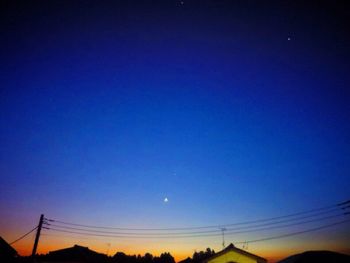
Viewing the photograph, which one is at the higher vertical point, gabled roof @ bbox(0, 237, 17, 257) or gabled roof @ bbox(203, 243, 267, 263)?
gabled roof @ bbox(203, 243, 267, 263)

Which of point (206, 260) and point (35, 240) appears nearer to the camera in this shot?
point (35, 240)

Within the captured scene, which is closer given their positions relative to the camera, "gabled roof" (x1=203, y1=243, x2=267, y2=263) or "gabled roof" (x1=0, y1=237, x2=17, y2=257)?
"gabled roof" (x1=0, y1=237, x2=17, y2=257)

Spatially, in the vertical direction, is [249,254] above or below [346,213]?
below

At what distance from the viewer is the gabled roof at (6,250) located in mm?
24317

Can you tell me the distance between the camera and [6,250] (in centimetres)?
2458

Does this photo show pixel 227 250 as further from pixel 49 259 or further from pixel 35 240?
pixel 49 259

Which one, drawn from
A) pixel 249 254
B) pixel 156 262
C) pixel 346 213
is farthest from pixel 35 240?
pixel 156 262

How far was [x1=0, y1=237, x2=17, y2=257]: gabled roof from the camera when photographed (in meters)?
24.3

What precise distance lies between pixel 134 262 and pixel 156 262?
24.8ft

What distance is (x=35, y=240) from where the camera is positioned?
25781mm

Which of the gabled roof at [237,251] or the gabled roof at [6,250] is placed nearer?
the gabled roof at [6,250]

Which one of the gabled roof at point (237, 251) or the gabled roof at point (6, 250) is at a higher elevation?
the gabled roof at point (237, 251)

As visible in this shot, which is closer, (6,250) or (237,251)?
(6,250)

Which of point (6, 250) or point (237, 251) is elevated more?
point (237, 251)
